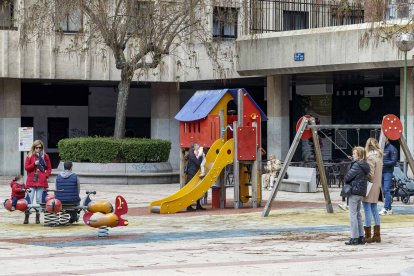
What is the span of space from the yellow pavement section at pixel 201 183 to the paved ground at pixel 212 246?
1.56 ft

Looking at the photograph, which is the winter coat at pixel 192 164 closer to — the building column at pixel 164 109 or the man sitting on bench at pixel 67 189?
the man sitting on bench at pixel 67 189

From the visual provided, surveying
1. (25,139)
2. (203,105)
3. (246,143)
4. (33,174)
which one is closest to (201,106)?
(203,105)

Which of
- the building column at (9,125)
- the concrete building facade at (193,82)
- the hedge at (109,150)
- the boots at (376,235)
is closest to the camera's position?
the boots at (376,235)

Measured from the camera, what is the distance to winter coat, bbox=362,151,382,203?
19.1 meters

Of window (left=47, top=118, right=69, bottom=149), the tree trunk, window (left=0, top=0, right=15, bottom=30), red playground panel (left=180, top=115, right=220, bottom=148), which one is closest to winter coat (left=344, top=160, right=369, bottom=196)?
red playground panel (left=180, top=115, right=220, bottom=148)

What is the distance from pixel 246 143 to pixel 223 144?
22.3 inches

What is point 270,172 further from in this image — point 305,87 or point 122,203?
point 122,203

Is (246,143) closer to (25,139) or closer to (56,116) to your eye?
(25,139)

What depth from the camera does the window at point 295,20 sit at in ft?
150

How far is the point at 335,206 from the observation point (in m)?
27.7

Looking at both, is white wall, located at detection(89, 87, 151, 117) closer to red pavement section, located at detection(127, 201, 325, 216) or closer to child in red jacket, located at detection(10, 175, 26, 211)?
red pavement section, located at detection(127, 201, 325, 216)

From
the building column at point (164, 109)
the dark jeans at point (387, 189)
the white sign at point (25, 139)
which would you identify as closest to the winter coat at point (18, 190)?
the dark jeans at point (387, 189)

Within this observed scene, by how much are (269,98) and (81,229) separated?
A: 21.8 metres

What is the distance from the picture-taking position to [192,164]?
1096 inches
